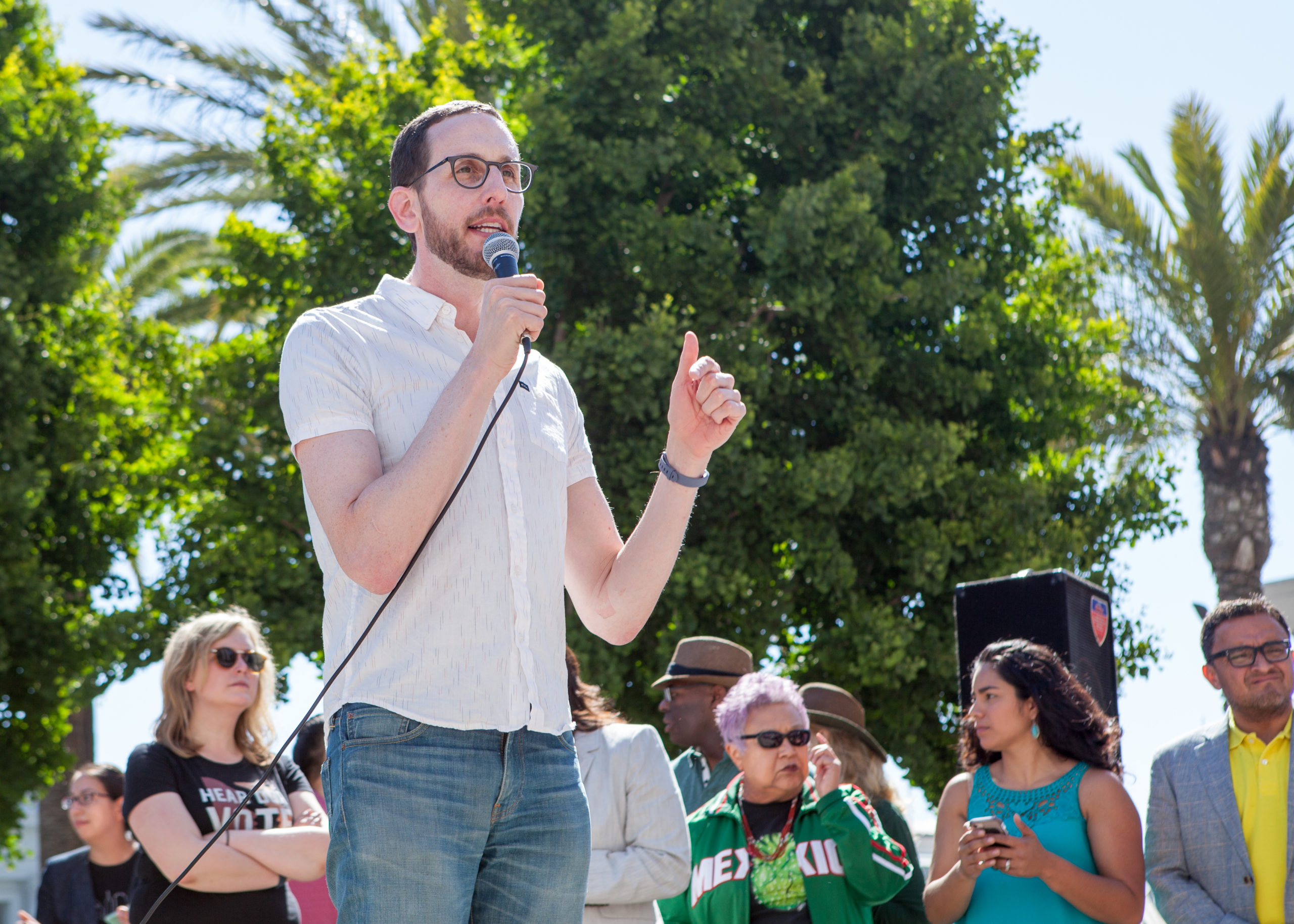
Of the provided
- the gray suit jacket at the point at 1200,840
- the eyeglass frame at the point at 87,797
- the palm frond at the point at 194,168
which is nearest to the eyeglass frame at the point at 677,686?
the gray suit jacket at the point at 1200,840

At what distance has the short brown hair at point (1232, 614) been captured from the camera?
467 cm

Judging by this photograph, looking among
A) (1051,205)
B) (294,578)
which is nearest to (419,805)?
(294,578)

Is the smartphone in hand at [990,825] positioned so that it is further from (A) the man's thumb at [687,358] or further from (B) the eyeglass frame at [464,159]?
(B) the eyeglass frame at [464,159]

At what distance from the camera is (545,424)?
216 cm

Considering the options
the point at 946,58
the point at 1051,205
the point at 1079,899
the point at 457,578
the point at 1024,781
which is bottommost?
the point at 1079,899

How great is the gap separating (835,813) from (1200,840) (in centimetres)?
121

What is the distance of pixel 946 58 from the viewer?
12.4 meters

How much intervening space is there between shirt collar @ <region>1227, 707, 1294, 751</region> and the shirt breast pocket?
3.35m

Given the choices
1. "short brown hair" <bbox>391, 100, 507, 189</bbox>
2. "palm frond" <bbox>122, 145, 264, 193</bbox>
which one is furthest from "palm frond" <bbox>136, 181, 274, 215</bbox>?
"short brown hair" <bbox>391, 100, 507, 189</bbox>

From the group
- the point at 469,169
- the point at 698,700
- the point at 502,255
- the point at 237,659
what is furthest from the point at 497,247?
the point at 698,700

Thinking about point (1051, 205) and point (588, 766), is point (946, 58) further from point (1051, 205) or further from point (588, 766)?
point (588, 766)

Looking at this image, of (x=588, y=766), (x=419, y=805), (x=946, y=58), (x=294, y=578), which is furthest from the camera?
(x=946, y=58)

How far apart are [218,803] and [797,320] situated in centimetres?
872

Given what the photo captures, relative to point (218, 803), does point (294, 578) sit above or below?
above
